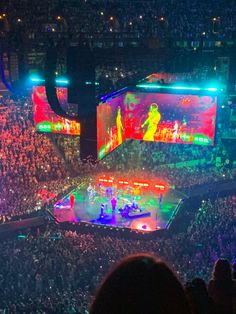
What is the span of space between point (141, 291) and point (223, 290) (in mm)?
1377

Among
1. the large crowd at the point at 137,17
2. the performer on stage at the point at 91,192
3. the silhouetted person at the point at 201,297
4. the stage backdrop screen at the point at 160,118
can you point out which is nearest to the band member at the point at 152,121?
the stage backdrop screen at the point at 160,118

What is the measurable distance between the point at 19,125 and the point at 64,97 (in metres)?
4.12

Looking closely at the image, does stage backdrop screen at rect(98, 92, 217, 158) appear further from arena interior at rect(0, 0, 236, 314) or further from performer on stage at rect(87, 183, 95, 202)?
performer on stage at rect(87, 183, 95, 202)

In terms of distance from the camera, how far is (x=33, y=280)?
7.88 meters

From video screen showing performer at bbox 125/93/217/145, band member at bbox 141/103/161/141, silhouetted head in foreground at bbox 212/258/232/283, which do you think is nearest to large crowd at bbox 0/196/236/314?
video screen showing performer at bbox 125/93/217/145

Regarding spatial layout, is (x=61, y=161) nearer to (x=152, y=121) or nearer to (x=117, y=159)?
(x=117, y=159)

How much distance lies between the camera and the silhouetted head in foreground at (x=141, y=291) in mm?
1097

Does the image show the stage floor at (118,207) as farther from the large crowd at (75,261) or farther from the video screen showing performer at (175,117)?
the video screen showing performer at (175,117)

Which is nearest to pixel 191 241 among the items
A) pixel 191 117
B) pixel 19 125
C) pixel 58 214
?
pixel 191 117

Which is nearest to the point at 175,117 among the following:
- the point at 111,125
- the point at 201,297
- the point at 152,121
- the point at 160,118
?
the point at 160,118

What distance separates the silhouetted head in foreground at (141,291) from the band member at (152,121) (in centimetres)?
1030

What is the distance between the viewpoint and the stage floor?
12367mm

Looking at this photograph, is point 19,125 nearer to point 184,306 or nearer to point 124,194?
point 124,194

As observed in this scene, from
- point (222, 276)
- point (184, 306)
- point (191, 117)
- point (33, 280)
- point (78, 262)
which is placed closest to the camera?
point (184, 306)
